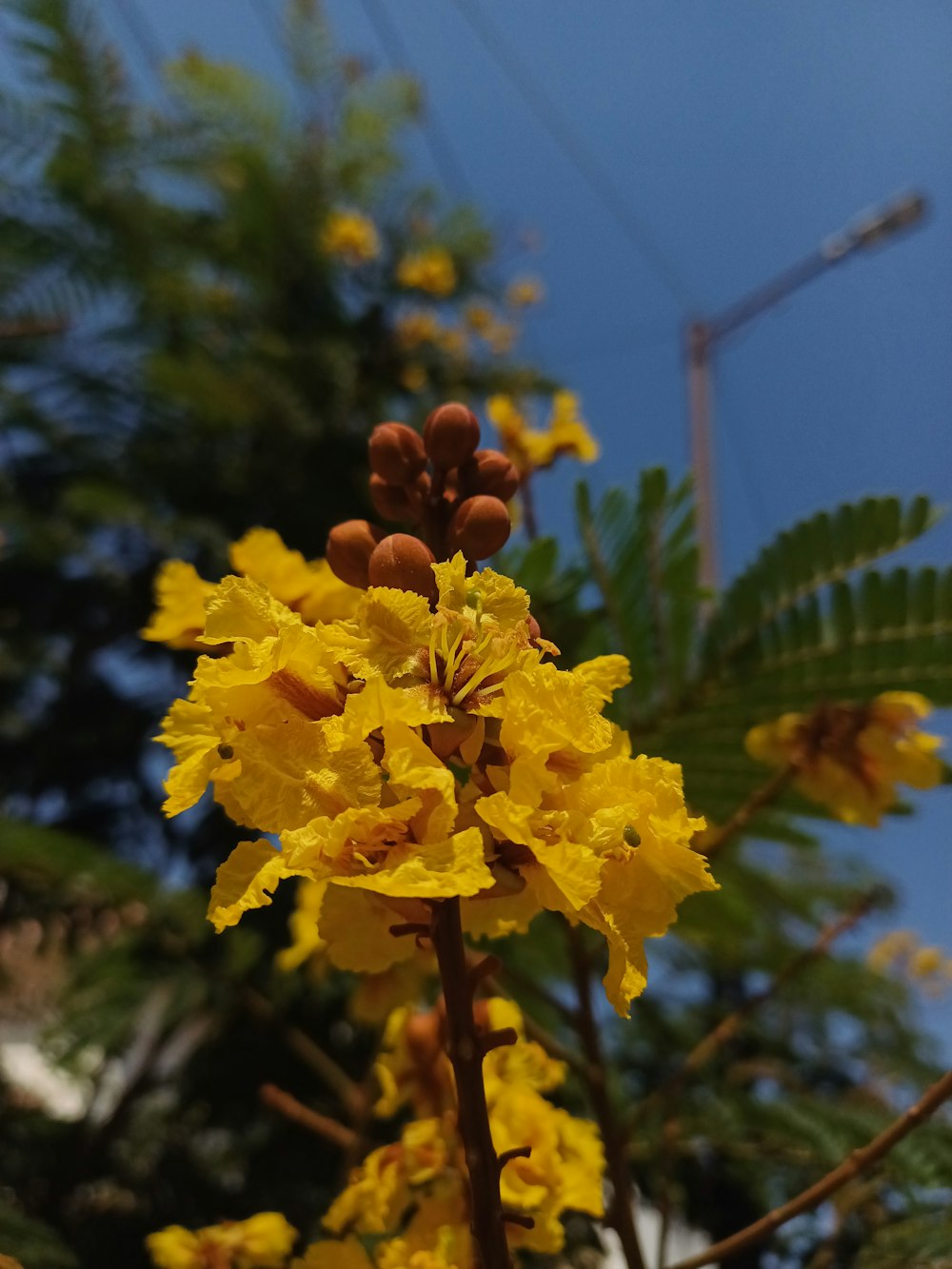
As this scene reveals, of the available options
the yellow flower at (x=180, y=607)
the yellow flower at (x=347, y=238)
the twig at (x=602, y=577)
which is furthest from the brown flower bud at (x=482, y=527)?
the yellow flower at (x=347, y=238)

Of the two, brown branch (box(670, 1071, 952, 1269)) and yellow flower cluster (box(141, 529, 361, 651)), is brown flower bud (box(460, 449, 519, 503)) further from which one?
brown branch (box(670, 1071, 952, 1269))

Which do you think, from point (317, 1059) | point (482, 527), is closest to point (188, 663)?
point (317, 1059)

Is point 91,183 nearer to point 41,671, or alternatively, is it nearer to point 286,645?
point 41,671

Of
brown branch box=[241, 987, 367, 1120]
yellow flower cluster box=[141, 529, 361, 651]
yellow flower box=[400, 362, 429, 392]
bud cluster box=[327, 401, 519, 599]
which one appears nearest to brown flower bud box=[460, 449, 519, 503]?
bud cluster box=[327, 401, 519, 599]

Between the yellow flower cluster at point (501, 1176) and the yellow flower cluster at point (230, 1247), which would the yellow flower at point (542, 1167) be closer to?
the yellow flower cluster at point (501, 1176)

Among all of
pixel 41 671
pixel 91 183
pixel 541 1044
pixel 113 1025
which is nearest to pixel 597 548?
pixel 541 1044

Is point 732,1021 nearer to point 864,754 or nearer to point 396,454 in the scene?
point 864,754

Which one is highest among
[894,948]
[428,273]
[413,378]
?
[428,273]
